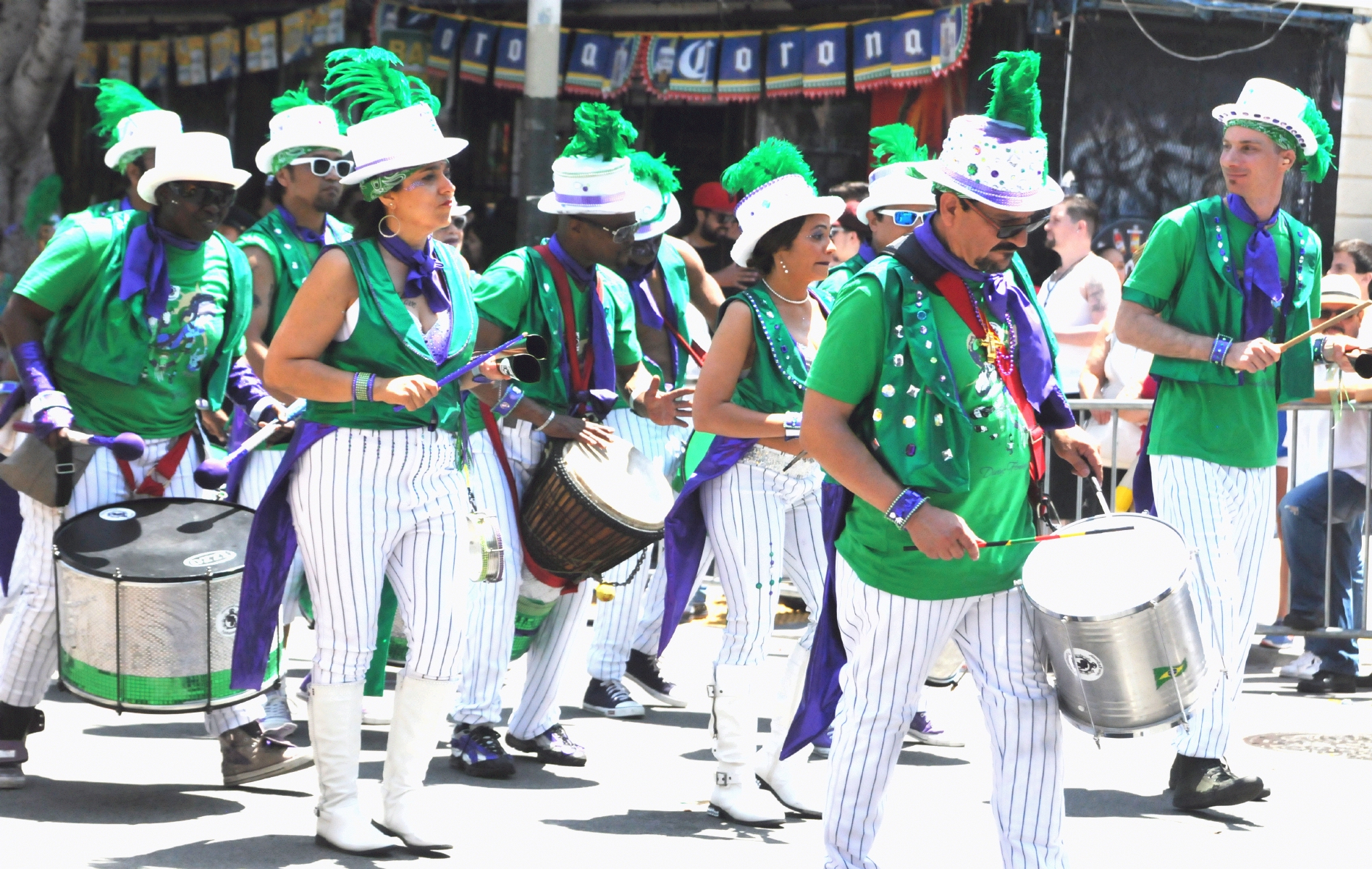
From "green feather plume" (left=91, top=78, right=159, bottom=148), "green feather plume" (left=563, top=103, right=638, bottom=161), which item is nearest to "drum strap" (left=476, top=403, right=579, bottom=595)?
"green feather plume" (left=563, top=103, right=638, bottom=161)

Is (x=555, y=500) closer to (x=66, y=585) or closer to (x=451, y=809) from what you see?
(x=451, y=809)

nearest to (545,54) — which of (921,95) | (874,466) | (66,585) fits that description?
(921,95)

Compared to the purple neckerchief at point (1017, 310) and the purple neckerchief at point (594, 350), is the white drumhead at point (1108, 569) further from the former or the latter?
the purple neckerchief at point (594, 350)

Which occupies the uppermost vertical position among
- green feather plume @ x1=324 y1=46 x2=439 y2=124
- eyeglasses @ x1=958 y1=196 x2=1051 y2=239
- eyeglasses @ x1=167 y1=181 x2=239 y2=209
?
green feather plume @ x1=324 y1=46 x2=439 y2=124

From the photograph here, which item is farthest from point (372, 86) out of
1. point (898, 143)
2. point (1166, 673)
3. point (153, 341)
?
point (1166, 673)

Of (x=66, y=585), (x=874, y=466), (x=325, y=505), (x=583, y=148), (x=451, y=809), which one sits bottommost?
(x=451, y=809)

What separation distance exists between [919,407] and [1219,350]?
2.17 meters

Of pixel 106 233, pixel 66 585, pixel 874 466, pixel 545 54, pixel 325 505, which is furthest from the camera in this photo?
pixel 545 54

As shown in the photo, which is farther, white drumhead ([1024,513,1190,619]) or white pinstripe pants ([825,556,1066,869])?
white pinstripe pants ([825,556,1066,869])

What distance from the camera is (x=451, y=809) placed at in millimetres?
6027

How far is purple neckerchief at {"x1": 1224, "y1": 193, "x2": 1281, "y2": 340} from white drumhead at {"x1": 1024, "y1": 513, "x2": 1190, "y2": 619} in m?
2.16

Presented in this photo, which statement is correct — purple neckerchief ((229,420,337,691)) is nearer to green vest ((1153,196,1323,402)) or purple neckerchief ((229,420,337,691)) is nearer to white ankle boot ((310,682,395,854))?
white ankle boot ((310,682,395,854))

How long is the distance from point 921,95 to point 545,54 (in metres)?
2.98

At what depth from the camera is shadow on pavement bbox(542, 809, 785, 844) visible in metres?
5.84
